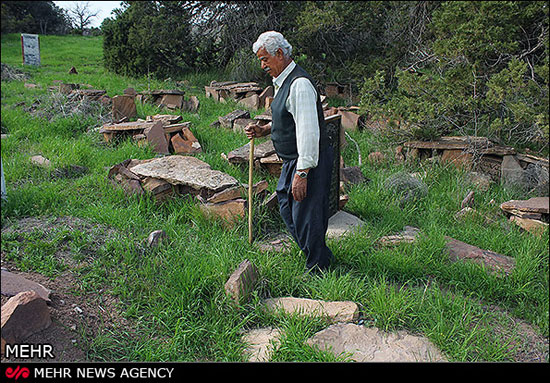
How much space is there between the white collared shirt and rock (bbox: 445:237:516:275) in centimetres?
148

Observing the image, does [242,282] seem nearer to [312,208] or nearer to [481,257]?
[312,208]

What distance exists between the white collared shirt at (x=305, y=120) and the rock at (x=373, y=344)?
1.05 m

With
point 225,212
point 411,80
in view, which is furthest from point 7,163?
point 411,80

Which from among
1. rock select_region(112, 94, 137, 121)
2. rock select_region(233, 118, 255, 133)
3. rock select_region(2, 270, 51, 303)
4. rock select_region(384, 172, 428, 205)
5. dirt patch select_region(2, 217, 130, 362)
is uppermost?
rock select_region(112, 94, 137, 121)

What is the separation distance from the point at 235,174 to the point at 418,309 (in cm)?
279

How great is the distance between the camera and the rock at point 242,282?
9.91 ft

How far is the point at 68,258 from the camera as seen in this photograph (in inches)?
124

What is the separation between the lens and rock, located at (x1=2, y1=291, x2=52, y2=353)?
2125mm

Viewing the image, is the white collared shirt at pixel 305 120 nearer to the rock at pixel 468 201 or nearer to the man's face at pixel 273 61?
the man's face at pixel 273 61

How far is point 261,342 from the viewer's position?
279cm

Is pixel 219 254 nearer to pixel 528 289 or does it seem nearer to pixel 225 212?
pixel 225 212

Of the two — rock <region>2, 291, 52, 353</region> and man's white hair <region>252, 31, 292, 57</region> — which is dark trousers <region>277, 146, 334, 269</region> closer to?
man's white hair <region>252, 31, 292, 57</region>
